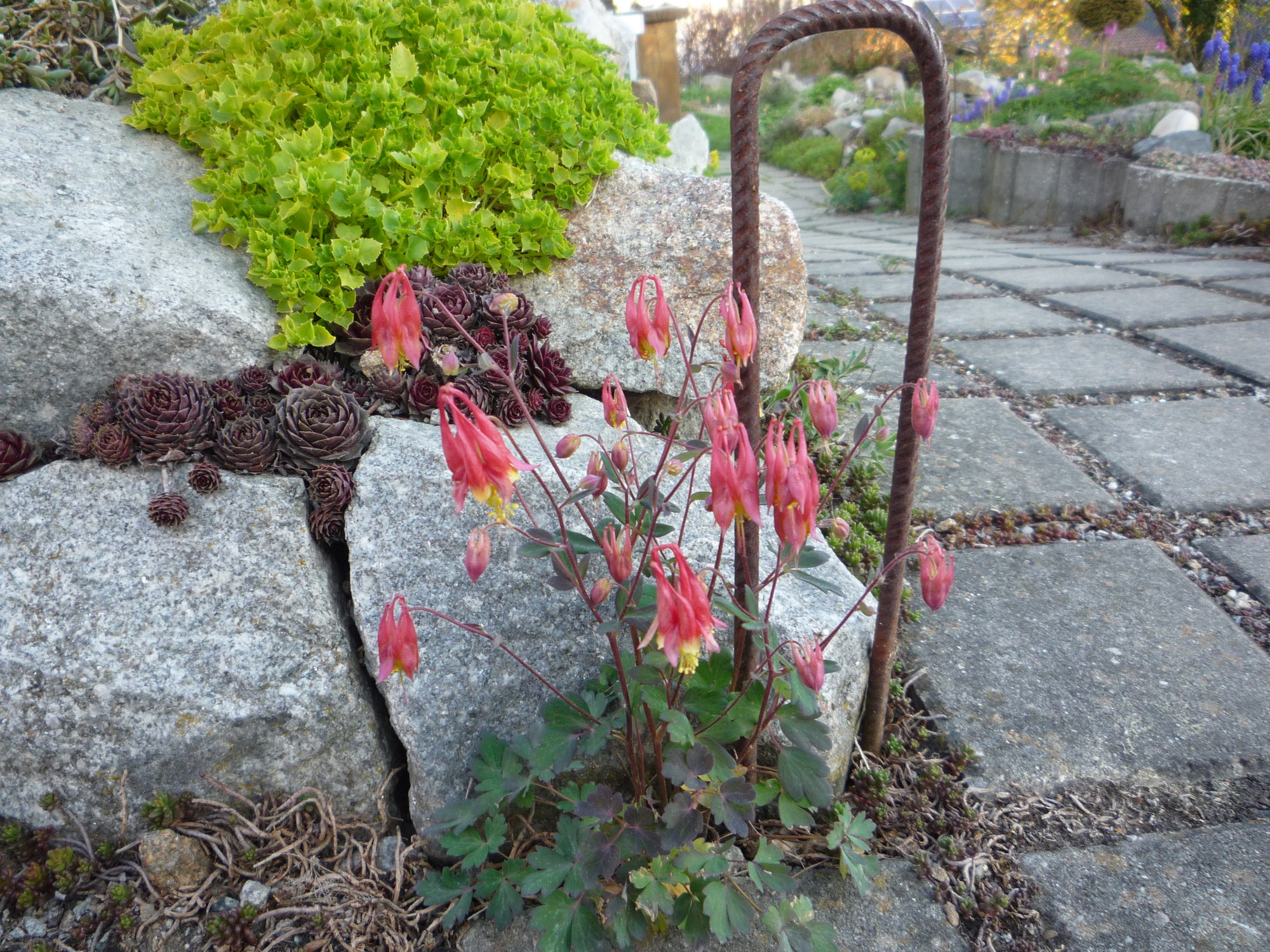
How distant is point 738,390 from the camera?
135cm

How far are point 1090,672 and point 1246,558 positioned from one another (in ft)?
2.40

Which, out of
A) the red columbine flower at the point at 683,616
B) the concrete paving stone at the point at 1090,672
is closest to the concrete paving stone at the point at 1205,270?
the concrete paving stone at the point at 1090,672

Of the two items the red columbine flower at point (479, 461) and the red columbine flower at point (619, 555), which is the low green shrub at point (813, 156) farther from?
the red columbine flower at point (479, 461)

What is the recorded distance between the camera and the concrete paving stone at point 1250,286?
13.6 feet

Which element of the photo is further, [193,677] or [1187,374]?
[1187,374]

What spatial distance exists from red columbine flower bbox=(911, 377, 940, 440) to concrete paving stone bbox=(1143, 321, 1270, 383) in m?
2.64

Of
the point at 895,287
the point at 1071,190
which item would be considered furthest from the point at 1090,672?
the point at 1071,190

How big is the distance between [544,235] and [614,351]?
45 cm

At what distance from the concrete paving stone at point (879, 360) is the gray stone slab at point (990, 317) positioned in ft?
1.26

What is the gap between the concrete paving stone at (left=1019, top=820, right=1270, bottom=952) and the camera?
4.48 feet

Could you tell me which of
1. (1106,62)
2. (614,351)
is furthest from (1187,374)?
(1106,62)

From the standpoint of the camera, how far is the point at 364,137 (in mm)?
2449

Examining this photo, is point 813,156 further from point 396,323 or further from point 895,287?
point 396,323

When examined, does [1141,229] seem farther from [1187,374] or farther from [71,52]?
[71,52]
